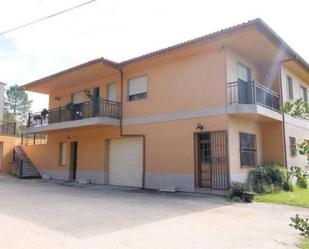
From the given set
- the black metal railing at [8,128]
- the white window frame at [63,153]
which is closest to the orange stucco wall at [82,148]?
the white window frame at [63,153]

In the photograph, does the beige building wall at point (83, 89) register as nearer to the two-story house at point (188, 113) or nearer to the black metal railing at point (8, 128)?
the two-story house at point (188, 113)

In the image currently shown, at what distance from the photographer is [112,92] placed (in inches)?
696

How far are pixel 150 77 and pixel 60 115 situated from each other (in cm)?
654

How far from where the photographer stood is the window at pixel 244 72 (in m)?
14.5

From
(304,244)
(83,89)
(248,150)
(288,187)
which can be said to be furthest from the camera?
(83,89)

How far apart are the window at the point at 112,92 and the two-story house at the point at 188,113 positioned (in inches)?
2.4

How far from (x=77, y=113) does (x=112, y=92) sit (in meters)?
2.37

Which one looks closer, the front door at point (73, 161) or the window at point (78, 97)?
the window at point (78, 97)

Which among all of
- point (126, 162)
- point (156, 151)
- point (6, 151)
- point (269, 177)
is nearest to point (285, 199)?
point (269, 177)

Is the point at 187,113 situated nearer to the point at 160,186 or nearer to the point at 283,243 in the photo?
the point at 160,186

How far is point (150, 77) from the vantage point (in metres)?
15.7

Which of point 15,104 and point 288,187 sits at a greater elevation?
point 15,104

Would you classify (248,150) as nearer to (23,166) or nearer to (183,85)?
(183,85)

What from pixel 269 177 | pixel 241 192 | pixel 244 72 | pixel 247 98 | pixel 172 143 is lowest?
pixel 241 192
